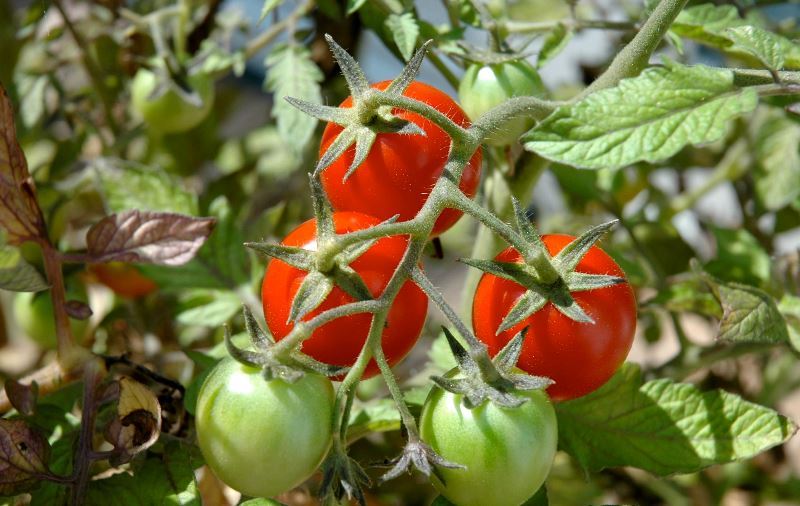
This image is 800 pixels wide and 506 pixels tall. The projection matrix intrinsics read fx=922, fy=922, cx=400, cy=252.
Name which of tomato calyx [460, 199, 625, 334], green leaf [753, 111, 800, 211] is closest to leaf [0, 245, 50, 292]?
tomato calyx [460, 199, 625, 334]

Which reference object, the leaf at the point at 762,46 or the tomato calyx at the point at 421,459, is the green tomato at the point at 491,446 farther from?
the leaf at the point at 762,46

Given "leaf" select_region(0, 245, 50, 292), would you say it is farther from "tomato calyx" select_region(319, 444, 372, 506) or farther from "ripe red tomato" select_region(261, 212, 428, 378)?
"tomato calyx" select_region(319, 444, 372, 506)

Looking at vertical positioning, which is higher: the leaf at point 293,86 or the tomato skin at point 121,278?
the leaf at point 293,86

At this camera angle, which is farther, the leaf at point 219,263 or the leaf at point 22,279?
the leaf at point 219,263

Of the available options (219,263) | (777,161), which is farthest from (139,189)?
(777,161)

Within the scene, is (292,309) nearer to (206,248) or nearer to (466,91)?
(466,91)

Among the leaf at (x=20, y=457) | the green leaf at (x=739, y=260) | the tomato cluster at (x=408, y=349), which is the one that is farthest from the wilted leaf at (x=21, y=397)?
the green leaf at (x=739, y=260)
